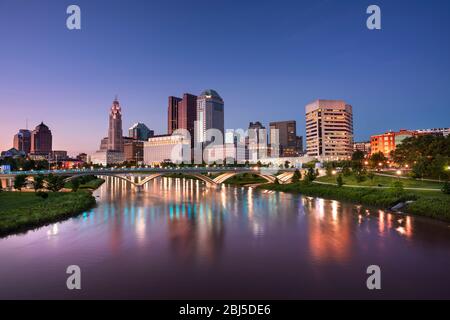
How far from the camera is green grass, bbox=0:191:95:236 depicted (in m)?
34.3

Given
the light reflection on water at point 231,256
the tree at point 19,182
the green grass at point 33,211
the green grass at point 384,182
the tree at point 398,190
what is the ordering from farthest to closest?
the tree at point 19,182 → the green grass at point 384,182 → the tree at point 398,190 → the green grass at point 33,211 → the light reflection on water at point 231,256

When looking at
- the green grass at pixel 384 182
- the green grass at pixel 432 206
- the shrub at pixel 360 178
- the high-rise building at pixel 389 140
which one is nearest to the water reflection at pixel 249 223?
the green grass at pixel 432 206

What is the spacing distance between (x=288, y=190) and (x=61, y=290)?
68.9 metres

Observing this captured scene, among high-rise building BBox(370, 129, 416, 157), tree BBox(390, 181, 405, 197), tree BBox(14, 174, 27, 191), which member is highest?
high-rise building BBox(370, 129, 416, 157)

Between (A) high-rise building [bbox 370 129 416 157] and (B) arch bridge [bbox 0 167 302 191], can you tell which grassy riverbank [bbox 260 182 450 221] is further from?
(A) high-rise building [bbox 370 129 416 157]

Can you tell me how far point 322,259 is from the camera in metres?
25.2

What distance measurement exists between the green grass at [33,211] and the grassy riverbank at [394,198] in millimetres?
47490

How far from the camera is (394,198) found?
47844 mm

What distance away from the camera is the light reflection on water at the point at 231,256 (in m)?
19.5

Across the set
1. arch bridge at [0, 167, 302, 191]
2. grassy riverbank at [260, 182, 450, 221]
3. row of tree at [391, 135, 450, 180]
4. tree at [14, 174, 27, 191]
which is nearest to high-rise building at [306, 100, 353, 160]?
row of tree at [391, 135, 450, 180]

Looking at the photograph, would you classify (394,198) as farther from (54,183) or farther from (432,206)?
(54,183)

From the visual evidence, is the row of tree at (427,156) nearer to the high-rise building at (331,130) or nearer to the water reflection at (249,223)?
the water reflection at (249,223)

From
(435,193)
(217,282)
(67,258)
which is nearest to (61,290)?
(67,258)

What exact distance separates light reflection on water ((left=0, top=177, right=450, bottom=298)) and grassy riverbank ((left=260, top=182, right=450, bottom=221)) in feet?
8.23
